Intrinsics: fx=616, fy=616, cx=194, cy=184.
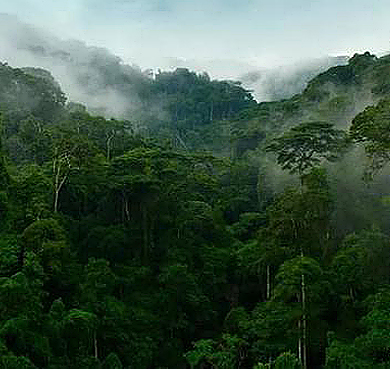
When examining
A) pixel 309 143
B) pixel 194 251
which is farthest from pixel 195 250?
pixel 309 143

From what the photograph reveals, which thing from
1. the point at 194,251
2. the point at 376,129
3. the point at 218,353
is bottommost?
the point at 218,353

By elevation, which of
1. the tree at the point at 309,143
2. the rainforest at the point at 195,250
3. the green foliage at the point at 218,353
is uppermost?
the tree at the point at 309,143

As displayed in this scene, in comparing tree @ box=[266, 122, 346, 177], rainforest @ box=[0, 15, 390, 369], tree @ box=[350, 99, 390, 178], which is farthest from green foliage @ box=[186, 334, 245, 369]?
tree @ box=[266, 122, 346, 177]

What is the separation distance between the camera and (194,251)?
1030 inches

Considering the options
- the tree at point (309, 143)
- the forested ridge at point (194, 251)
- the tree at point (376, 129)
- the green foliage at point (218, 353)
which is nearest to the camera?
the tree at point (376, 129)

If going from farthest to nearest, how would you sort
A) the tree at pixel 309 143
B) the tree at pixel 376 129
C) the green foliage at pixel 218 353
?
the tree at pixel 309 143 < the green foliage at pixel 218 353 < the tree at pixel 376 129

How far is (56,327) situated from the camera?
17.2 metres

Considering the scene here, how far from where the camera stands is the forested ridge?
688 inches

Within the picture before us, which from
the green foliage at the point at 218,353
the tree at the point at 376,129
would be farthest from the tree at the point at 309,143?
the green foliage at the point at 218,353

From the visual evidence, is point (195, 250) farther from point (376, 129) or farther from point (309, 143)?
point (376, 129)

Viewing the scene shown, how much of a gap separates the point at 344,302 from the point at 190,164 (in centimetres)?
1414

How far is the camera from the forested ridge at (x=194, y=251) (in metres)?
17.5

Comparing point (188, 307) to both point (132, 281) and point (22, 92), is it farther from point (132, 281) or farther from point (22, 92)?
point (22, 92)

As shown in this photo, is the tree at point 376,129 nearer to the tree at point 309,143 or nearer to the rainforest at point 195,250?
the rainforest at point 195,250
